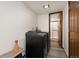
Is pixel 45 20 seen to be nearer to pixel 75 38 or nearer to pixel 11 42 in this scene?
pixel 75 38

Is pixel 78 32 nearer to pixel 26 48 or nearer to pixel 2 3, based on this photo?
pixel 26 48

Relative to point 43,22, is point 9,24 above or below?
below

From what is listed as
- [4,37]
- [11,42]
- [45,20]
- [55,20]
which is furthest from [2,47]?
[55,20]

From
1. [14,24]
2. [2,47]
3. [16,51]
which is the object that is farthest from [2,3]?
[16,51]

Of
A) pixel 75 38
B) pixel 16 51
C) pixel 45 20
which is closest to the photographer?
pixel 16 51

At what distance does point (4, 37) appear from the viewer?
2.48m

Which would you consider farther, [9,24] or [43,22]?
[43,22]

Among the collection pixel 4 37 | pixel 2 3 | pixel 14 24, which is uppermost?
pixel 2 3

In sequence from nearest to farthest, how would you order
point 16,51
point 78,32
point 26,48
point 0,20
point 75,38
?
point 0,20
point 16,51
point 78,32
point 75,38
point 26,48

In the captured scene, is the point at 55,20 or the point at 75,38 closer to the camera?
the point at 75,38

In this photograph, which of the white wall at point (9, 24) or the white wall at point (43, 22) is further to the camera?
the white wall at point (43, 22)

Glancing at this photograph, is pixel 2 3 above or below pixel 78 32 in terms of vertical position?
above

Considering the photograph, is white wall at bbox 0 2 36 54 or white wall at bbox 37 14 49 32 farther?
white wall at bbox 37 14 49 32

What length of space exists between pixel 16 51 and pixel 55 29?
576 centimetres
